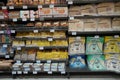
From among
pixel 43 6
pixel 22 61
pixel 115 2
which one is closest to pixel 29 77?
pixel 22 61

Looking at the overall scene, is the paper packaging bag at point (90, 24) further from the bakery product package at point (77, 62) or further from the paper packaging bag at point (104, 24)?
the bakery product package at point (77, 62)

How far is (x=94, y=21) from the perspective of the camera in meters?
5.42

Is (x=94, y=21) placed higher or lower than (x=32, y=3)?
lower

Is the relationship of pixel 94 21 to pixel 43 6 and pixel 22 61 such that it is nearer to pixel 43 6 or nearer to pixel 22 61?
pixel 43 6

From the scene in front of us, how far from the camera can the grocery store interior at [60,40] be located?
535cm

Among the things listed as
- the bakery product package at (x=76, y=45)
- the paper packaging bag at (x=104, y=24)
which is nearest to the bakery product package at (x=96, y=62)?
the bakery product package at (x=76, y=45)

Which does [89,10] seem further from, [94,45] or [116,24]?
[94,45]

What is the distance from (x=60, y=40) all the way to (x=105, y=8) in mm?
1257

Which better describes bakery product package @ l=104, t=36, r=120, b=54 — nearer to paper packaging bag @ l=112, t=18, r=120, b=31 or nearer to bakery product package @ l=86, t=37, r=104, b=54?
bakery product package @ l=86, t=37, r=104, b=54

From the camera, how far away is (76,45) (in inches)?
219

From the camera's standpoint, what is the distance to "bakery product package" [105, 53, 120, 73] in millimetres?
5328

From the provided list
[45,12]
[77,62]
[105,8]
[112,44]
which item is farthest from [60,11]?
[112,44]

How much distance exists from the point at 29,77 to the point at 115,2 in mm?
2637

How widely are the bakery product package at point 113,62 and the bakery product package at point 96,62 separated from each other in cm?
10
